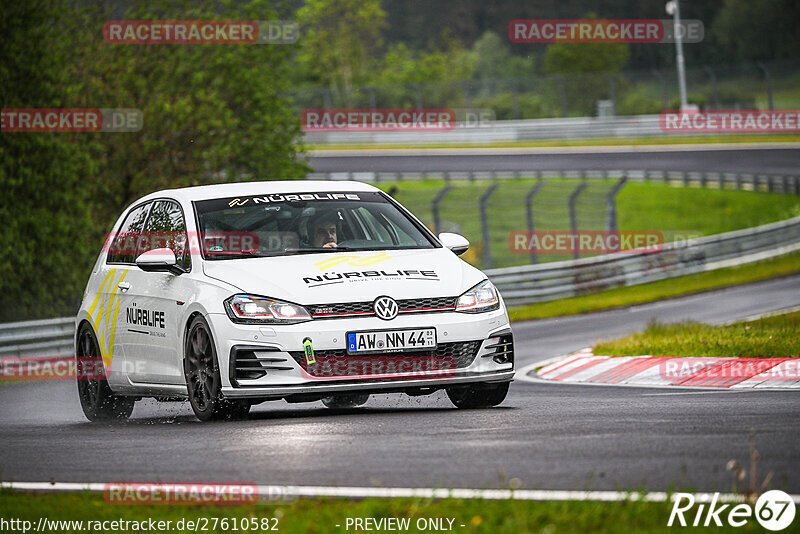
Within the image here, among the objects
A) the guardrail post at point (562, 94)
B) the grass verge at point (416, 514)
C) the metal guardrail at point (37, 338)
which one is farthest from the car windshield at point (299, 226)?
the guardrail post at point (562, 94)

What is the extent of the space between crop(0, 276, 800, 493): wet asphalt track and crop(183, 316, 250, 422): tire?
191mm

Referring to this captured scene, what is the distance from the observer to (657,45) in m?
112

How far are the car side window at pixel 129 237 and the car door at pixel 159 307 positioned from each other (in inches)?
4.9

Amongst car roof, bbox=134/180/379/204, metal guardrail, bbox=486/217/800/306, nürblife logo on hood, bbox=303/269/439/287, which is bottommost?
metal guardrail, bbox=486/217/800/306

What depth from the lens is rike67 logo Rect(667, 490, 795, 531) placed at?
4.89m

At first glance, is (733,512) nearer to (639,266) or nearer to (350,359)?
(350,359)

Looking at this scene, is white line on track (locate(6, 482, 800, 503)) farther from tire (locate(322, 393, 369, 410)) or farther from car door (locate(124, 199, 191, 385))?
tire (locate(322, 393, 369, 410))

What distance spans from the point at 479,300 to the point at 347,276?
0.94 m

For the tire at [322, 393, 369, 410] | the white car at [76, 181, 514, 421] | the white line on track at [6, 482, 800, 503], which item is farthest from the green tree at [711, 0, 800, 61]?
the white line on track at [6, 482, 800, 503]

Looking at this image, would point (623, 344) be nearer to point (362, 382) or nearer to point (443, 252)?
point (443, 252)

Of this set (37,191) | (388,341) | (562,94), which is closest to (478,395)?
(388,341)

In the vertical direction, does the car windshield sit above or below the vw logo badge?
above

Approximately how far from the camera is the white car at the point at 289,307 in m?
8.81

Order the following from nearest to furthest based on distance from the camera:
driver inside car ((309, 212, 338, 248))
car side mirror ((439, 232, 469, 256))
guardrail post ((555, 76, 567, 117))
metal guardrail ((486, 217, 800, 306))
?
driver inside car ((309, 212, 338, 248)) → car side mirror ((439, 232, 469, 256)) → metal guardrail ((486, 217, 800, 306)) → guardrail post ((555, 76, 567, 117))
